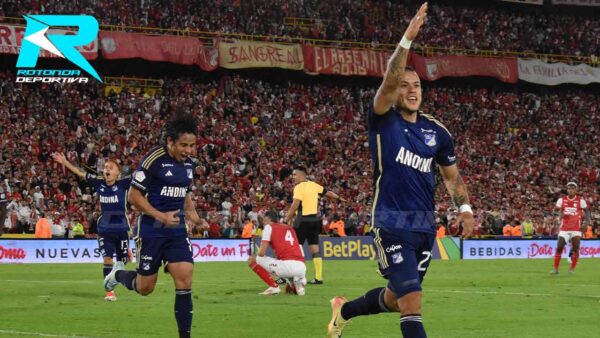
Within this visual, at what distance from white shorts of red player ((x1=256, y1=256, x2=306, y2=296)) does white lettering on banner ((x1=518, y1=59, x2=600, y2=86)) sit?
1626 inches

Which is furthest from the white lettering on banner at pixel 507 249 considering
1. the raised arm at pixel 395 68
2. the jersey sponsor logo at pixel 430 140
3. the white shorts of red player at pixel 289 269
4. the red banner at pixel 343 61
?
the raised arm at pixel 395 68

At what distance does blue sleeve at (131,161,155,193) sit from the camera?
11.6 meters

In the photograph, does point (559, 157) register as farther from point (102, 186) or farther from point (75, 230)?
point (102, 186)

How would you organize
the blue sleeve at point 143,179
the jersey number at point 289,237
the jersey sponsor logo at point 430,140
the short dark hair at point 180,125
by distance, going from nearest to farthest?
the jersey sponsor logo at point 430,140 < the short dark hair at point 180,125 < the blue sleeve at point 143,179 < the jersey number at point 289,237

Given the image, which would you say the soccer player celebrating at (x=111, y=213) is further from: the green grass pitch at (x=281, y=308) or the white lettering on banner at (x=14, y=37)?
the white lettering on banner at (x=14, y=37)

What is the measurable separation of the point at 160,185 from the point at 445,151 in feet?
12.5

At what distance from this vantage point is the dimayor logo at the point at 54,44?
42500 millimetres

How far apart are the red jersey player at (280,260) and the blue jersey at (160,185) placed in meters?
6.75

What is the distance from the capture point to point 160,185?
461 inches

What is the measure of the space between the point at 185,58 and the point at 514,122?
19686 mm

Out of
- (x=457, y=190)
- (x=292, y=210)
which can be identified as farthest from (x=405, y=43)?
(x=292, y=210)

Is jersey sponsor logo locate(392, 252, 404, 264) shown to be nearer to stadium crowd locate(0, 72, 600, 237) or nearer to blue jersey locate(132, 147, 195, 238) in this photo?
blue jersey locate(132, 147, 195, 238)

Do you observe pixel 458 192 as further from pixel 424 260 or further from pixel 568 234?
pixel 568 234

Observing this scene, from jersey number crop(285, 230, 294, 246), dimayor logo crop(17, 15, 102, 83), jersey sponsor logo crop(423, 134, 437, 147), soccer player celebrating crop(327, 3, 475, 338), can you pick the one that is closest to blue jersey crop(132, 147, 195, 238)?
soccer player celebrating crop(327, 3, 475, 338)
